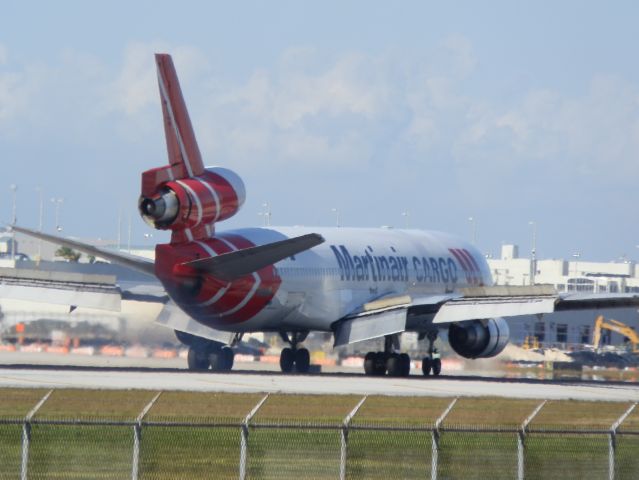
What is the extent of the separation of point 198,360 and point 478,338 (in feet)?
30.9

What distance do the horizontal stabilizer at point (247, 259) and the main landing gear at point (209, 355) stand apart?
25.4 feet

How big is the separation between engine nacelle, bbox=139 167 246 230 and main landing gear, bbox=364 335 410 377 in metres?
9.02

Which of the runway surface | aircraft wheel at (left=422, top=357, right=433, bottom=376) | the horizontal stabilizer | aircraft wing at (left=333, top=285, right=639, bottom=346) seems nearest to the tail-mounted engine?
the horizontal stabilizer

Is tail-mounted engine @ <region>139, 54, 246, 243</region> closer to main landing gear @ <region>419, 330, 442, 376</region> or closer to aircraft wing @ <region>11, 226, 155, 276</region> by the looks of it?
aircraft wing @ <region>11, 226, 155, 276</region>

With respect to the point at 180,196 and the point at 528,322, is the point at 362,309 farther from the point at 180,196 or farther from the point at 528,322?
the point at 528,322

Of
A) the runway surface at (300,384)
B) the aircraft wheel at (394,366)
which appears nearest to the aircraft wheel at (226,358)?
the runway surface at (300,384)

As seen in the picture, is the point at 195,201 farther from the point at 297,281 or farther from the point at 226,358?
the point at 226,358

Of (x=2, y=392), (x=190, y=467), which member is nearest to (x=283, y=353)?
(x=2, y=392)

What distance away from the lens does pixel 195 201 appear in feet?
138

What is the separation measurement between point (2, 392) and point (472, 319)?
18.7 m

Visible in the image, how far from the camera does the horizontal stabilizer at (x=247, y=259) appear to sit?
42.1m

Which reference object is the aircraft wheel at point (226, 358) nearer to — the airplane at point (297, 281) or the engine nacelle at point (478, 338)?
the airplane at point (297, 281)

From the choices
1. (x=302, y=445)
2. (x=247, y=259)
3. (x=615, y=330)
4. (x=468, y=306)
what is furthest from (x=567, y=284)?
(x=302, y=445)

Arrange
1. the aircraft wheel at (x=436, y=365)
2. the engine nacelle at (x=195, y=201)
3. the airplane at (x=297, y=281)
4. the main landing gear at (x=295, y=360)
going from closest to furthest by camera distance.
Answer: the engine nacelle at (x=195, y=201), the airplane at (x=297, y=281), the main landing gear at (x=295, y=360), the aircraft wheel at (x=436, y=365)
